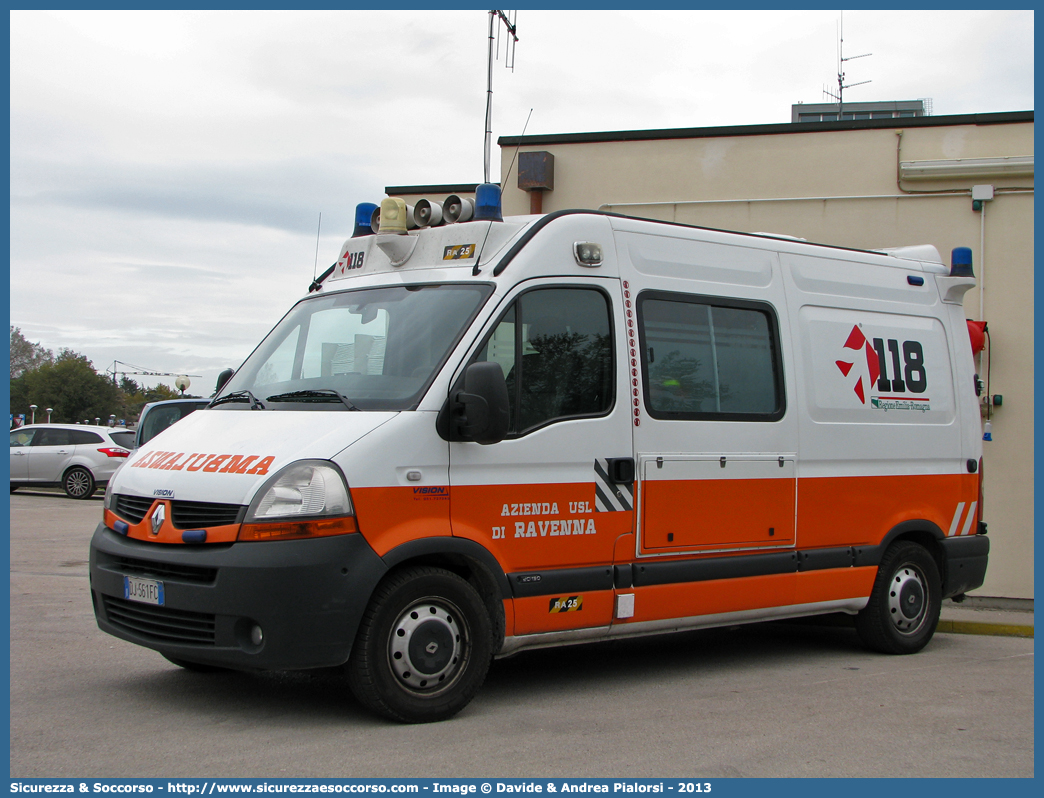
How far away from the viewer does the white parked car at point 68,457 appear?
22500mm

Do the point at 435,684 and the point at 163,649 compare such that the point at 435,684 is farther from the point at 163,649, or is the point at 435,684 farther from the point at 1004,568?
the point at 1004,568

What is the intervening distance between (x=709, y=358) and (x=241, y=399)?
2.90m

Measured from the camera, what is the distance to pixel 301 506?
523 cm

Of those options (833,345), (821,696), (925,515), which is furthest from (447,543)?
(925,515)

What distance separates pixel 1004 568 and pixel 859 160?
4416 millimetres

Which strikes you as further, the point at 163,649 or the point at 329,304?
the point at 329,304

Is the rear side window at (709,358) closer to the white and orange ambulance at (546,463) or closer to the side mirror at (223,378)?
the white and orange ambulance at (546,463)

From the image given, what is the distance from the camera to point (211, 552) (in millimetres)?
5234

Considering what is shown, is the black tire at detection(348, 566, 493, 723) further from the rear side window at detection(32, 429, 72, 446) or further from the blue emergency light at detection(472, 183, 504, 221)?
the rear side window at detection(32, 429, 72, 446)

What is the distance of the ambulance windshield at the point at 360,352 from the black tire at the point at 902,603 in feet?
12.6

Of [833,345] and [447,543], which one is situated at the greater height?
[833,345]

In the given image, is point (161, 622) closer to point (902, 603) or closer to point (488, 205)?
point (488, 205)

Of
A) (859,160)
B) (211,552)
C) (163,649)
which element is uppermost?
(859,160)
